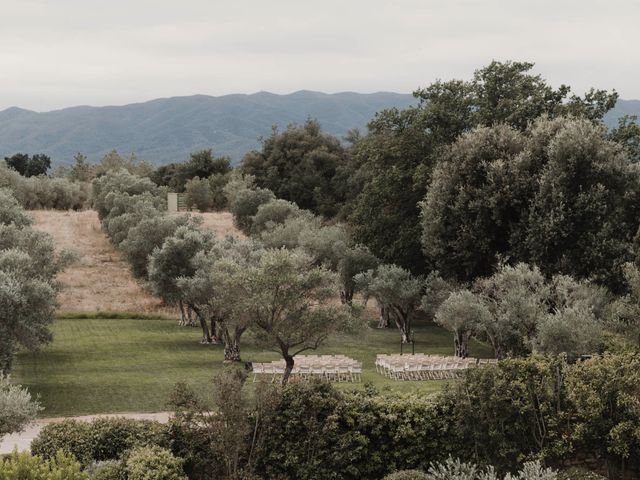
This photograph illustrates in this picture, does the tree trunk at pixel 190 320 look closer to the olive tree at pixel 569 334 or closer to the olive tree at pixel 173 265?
the olive tree at pixel 173 265

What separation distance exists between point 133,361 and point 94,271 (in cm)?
2716

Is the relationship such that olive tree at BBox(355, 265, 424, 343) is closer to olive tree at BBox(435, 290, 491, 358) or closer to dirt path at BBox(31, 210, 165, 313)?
olive tree at BBox(435, 290, 491, 358)

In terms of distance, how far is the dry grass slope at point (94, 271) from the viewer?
52.2 metres

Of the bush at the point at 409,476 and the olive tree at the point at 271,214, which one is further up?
the olive tree at the point at 271,214

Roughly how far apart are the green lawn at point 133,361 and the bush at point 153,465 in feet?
24.9

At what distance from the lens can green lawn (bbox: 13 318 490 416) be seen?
93.3 ft

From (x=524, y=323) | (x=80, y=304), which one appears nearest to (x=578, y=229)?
(x=524, y=323)

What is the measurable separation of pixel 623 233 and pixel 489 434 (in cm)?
2146

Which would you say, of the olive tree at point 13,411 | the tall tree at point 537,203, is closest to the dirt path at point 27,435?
the olive tree at point 13,411

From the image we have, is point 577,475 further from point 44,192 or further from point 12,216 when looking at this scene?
point 44,192

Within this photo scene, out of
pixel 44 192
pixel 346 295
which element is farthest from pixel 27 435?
pixel 44 192

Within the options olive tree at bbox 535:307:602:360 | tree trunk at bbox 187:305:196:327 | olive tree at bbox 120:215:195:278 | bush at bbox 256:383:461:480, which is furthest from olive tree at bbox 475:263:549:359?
olive tree at bbox 120:215:195:278

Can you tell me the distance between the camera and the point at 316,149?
81.5 metres

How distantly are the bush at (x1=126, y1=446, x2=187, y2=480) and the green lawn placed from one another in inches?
298
